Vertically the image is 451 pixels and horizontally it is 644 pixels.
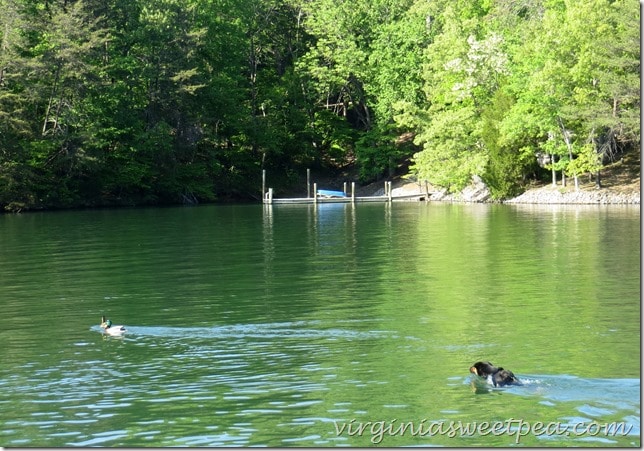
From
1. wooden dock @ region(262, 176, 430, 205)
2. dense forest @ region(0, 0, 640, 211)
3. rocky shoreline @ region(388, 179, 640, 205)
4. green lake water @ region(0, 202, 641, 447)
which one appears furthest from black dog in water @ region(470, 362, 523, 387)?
wooden dock @ region(262, 176, 430, 205)

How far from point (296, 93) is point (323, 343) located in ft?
203

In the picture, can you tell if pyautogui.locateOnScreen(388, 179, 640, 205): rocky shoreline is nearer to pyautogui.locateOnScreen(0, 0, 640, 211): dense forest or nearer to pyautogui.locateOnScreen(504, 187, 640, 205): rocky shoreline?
pyautogui.locateOnScreen(504, 187, 640, 205): rocky shoreline

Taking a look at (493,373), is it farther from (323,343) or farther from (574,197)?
(574,197)

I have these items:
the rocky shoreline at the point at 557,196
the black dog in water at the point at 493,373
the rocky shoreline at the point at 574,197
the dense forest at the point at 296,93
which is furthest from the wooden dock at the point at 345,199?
the black dog in water at the point at 493,373

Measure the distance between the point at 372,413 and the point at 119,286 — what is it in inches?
524

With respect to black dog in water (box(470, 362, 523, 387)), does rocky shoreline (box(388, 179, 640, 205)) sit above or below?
above

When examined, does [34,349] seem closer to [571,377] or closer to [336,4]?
[571,377]

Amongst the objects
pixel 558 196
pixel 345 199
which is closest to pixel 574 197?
pixel 558 196

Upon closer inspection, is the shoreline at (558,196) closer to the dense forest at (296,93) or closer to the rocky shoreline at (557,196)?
the rocky shoreline at (557,196)

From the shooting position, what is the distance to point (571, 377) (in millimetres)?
13422

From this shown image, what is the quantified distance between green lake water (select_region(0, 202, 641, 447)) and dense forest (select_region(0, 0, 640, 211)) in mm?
21351

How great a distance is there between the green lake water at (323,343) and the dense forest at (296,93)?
21.4 m

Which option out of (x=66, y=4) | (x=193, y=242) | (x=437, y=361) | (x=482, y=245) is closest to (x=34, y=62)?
(x=66, y=4)

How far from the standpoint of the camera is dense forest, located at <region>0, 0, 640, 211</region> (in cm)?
5275
